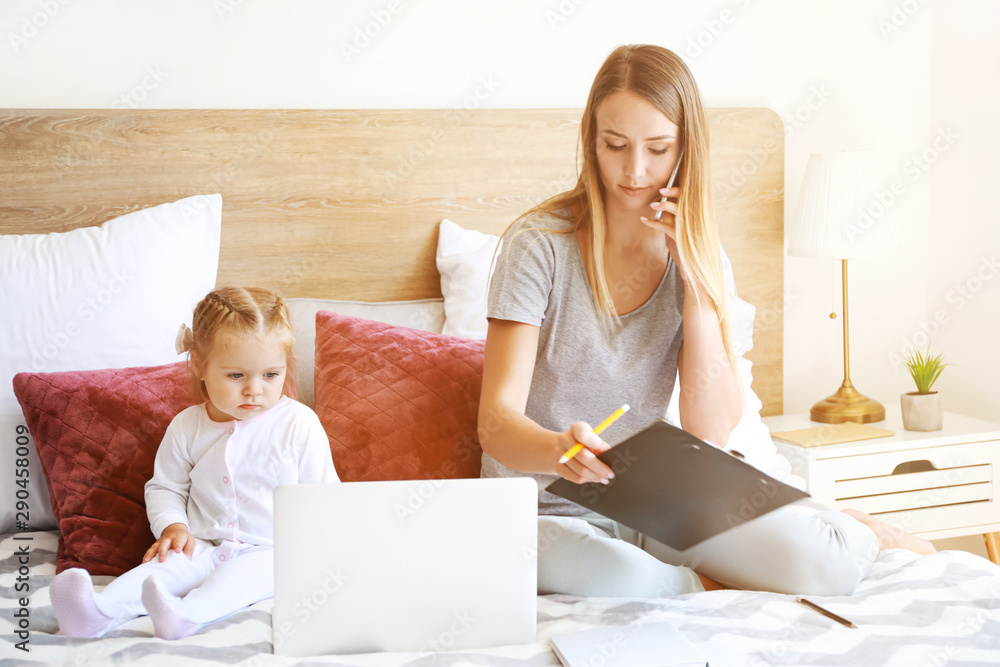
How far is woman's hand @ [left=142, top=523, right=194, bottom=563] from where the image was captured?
4.28 ft

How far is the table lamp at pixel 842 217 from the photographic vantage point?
2.23 m

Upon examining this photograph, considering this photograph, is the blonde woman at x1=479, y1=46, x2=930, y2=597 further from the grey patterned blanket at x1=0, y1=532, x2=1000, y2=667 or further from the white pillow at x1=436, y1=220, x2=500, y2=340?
the white pillow at x1=436, y1=220, x2=500, y2=340

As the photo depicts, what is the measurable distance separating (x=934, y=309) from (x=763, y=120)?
2.74 feet

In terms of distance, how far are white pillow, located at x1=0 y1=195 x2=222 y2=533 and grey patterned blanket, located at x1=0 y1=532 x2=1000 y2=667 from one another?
483 millimetres

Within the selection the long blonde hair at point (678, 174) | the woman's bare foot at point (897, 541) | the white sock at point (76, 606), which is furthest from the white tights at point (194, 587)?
the woman's bare foot at point (897, 541)

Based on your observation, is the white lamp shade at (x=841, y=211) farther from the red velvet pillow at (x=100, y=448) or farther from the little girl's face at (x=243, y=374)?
the red velvet pillow at (x=100, y=448)

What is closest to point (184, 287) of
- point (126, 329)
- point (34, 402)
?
point (126, 329)

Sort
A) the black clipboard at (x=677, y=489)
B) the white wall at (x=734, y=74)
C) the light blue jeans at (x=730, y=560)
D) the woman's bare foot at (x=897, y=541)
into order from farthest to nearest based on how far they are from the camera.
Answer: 1. the white wall at (x=734, y=74)
2. the woman's bare foot at (x=897, y=541)
3. the light blue jeans at (x=730, y=560)
4. the black clipboard at (x=677, y=489)

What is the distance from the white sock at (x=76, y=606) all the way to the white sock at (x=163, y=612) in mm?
80

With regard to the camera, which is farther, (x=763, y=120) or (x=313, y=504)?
(x=763, y=120)

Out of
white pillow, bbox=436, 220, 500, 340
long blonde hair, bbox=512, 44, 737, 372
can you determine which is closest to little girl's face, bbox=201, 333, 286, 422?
long blonde hair, bbox=512, 44, 737, 372

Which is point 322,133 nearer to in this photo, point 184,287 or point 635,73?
point 184,287

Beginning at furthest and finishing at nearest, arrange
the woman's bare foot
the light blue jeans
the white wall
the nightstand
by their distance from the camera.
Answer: the nightstand < the white wall < the woman's bare foot < the light blue jeans

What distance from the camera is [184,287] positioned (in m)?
1.81
